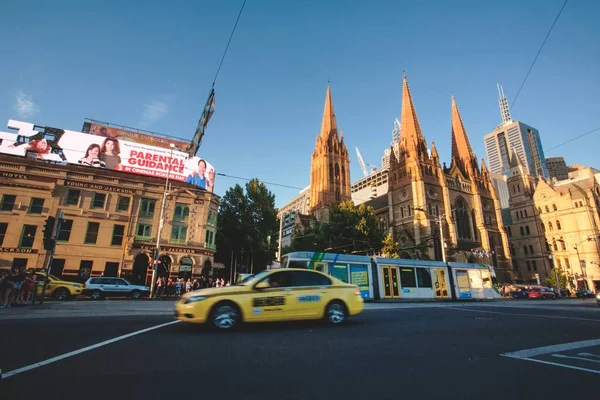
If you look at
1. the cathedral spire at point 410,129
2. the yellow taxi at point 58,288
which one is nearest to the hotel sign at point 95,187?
the yellow taxi at point 58,288

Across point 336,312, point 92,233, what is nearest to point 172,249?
point 92,233

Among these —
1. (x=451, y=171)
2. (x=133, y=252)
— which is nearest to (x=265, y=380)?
(x=133, y=252)

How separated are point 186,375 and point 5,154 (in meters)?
34.3

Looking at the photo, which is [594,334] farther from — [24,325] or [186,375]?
[24,325]

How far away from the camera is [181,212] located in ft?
96.3

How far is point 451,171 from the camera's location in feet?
188

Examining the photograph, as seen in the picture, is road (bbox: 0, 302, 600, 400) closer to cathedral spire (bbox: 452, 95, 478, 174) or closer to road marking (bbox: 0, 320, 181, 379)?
road marking (bbox: 0, 320, 181, 379)

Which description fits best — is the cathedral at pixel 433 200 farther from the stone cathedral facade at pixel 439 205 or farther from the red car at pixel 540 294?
the red car at pixel 540 294

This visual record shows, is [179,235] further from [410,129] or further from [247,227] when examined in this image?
[410,129]

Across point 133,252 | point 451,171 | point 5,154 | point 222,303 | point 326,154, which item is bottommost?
point 222,303

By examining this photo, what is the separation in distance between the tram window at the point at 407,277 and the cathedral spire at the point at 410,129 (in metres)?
37.1

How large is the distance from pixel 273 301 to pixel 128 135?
3536 cm

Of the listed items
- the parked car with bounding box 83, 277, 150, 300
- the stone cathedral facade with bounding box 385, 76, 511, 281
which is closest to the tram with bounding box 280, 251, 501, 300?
the parked car with bounding box 83, 277, 150, 300

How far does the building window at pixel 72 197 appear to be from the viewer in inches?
1027
